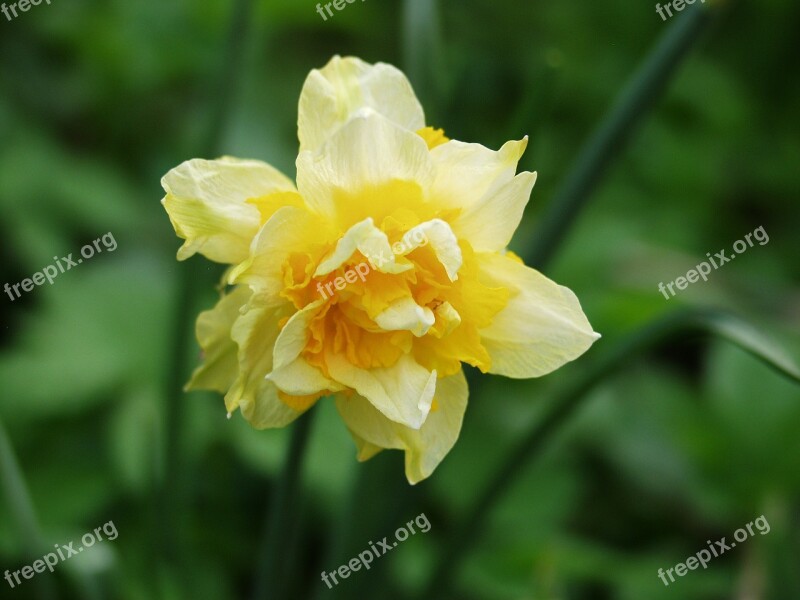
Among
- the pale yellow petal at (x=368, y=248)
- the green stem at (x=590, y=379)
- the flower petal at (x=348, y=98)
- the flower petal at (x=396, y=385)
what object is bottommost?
the green stem at (x=590, y=379)

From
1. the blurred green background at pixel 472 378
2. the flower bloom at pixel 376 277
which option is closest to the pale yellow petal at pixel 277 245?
the flower bloom at pixel 376 277

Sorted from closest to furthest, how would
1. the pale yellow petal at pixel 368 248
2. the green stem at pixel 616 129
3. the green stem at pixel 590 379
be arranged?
the pale yellow petal at pixel 368 248 < the green stem at pixel 590 379 < the green stem at pixel 616 129

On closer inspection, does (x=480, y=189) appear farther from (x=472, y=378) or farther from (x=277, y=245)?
(x=472, y=378)

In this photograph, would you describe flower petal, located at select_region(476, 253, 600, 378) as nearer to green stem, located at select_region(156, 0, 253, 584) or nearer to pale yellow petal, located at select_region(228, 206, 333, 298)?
pale yellow petal, located at select_region(228, 206, 333, 298)

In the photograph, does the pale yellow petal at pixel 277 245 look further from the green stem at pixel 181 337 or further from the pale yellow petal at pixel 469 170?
the green stem at pixel 181 337

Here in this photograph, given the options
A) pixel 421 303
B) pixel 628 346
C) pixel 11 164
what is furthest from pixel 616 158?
pixel 11 164

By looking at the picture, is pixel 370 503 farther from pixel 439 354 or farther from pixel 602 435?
pixel 602 435

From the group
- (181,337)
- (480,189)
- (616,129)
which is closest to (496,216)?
(480,189)
